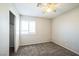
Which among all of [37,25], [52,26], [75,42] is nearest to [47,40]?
[52,26]

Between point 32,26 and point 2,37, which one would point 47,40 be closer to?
point 32,26

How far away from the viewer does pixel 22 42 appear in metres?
4.91

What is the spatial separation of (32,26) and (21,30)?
→ 945 mm

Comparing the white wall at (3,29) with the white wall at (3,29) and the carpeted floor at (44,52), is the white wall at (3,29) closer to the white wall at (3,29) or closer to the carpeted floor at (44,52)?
the white wall at (3,29)

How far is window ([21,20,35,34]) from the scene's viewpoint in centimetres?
502

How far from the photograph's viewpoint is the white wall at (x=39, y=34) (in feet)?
16.6

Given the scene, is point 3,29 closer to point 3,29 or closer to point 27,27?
point 3,29

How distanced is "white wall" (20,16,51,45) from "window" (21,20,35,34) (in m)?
0.29

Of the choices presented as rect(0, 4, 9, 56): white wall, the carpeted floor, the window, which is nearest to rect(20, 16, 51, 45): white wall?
the window

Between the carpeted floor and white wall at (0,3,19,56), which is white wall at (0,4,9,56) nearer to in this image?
white wall at (0,3,19,56)

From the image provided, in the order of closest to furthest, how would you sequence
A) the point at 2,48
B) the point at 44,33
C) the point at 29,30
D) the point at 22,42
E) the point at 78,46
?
the point at 2,48, the point at 78,46, the point at 22,42, the point at 29,30, the point at 44,33

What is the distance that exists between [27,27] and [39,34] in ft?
3.96

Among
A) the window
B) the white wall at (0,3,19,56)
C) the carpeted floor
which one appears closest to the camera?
the white wall at (0,3,19,56)

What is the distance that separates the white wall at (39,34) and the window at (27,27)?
0.29 meters
